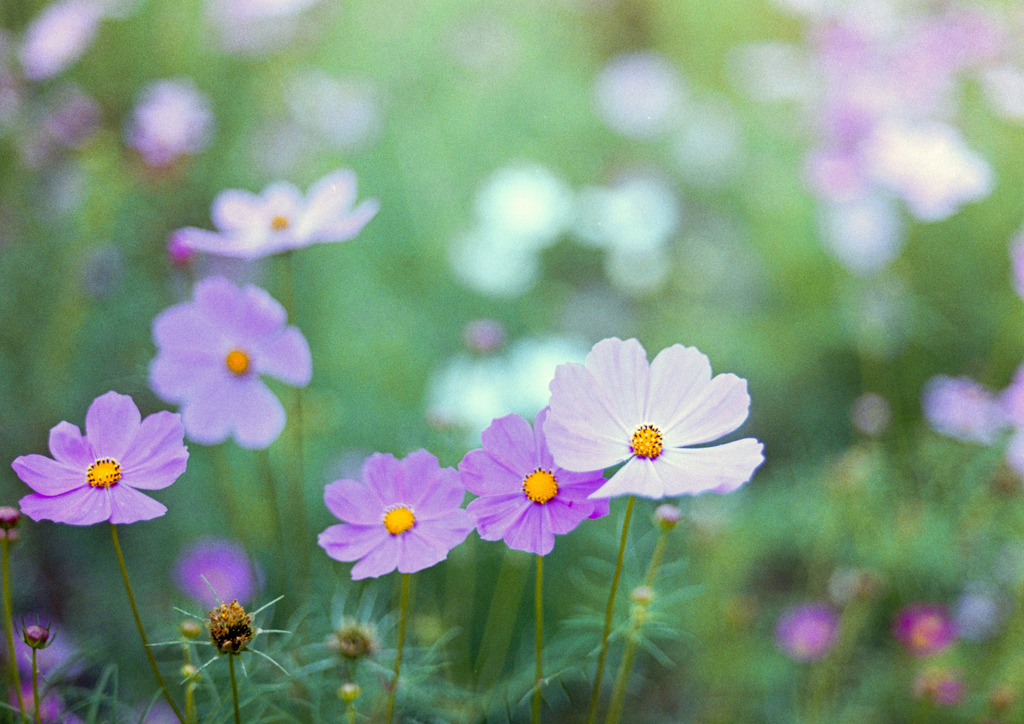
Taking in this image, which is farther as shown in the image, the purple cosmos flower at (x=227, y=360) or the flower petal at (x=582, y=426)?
the purple cosmos flower at (x=227, y=360)

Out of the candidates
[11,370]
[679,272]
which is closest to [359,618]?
[11,370]

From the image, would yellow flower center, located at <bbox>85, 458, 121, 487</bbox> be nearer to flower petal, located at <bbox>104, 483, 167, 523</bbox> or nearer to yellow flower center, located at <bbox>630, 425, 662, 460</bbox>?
flower petal, located at <bbox>104, 483, 167, 523</bbox>

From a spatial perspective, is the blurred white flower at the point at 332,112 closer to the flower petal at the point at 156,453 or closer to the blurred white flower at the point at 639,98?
the blurred white flower at the point at 639,98

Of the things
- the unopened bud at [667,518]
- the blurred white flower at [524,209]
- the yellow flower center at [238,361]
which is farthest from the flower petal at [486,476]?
the blurred white flower at [524,209]

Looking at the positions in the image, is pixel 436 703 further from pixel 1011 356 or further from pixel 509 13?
pixel 509 13

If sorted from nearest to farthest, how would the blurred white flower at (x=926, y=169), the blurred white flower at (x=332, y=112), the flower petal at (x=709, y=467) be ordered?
the flower petal at (x=709, y=467)
the blurred white flower at (x=926, y=169)
the blurred white flower at (x=332, y=112)
